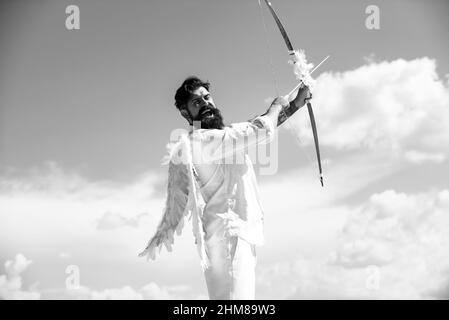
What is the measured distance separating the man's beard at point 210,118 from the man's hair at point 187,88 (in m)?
0.14

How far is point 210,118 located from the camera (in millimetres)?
2746

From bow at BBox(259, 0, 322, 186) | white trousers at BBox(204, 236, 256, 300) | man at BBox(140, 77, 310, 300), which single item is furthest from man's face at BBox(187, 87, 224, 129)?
white trousers at BBox(204, 236, 256, 300)

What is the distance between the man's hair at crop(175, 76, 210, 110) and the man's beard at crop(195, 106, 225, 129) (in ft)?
0.46

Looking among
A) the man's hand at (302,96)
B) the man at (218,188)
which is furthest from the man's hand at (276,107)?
the man's hand at (302,96)

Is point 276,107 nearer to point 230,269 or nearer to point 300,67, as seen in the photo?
point 300,67

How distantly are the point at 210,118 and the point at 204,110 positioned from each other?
0.07 m

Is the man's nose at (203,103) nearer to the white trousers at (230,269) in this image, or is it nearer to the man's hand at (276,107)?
the man's hand at (276,107)

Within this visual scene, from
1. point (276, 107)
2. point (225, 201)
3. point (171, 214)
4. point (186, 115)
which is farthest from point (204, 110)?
point (171, 214)

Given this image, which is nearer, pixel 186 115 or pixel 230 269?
pixel 230 269
